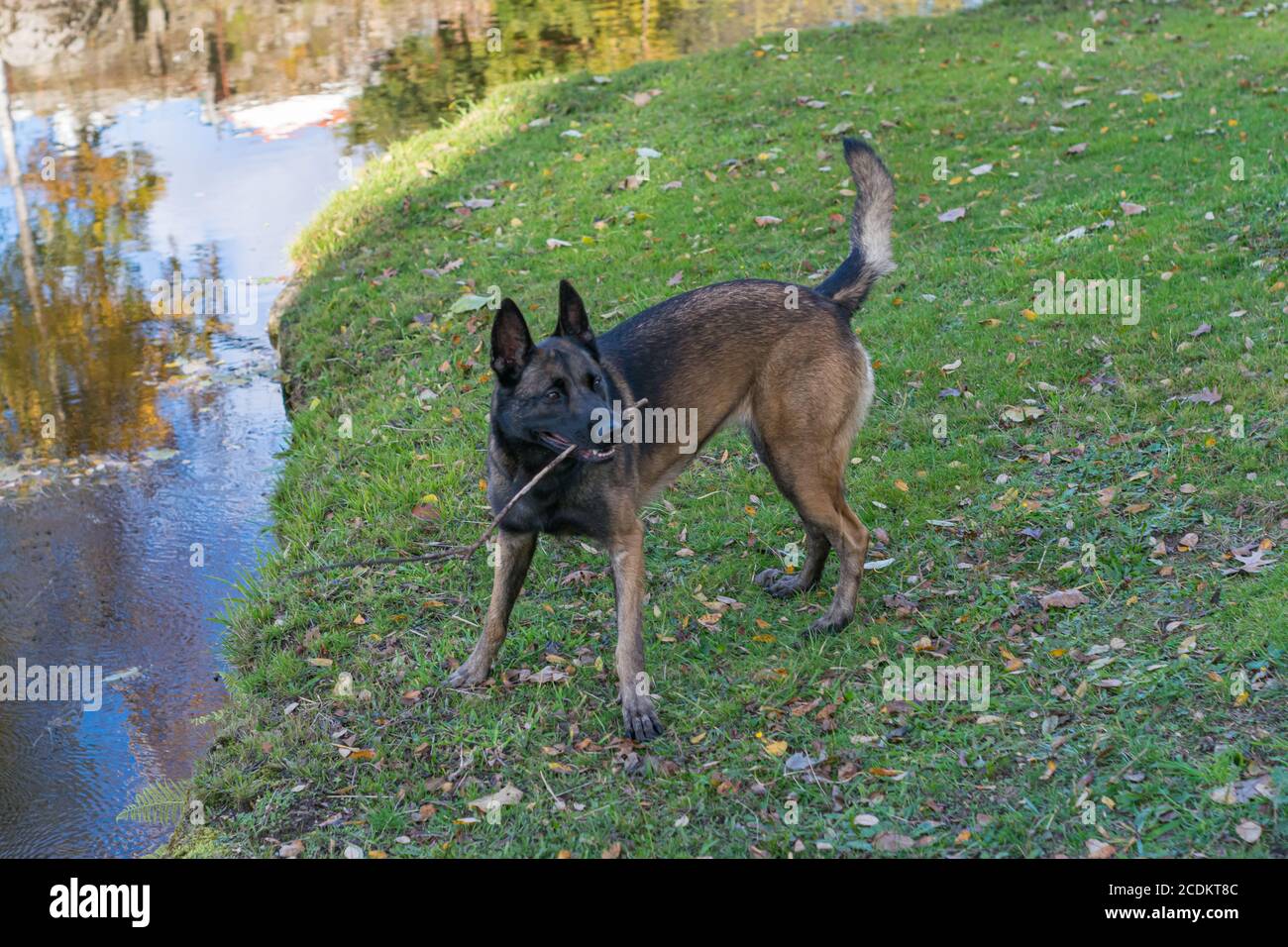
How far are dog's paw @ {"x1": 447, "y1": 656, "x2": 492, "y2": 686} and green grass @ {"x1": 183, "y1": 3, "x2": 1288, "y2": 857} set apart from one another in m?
0.07

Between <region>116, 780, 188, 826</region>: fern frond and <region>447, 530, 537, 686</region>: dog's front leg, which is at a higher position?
<region>447, 530, 537, 686</region>: dog's front leg

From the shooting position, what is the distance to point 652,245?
30.7ft

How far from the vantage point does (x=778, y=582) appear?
573 cm

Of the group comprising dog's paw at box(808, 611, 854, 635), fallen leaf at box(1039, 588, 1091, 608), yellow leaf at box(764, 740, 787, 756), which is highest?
fallen leaf at box(1039, 588, 1091, 608)

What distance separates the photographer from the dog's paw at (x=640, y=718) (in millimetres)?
4762

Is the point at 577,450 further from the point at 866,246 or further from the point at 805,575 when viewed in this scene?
the point at 866,246

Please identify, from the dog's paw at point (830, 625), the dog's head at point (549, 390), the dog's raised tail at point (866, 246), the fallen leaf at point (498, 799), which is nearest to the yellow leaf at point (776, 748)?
the dog's paw at point (830, 625)

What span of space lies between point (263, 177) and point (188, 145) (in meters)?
1.65

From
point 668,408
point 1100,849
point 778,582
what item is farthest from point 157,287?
point 1100,849

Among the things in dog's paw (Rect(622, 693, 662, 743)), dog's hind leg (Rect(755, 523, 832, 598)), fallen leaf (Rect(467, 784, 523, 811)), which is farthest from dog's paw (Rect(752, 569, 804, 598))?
fallen leaf (Rect(467, 784, 523, 811))

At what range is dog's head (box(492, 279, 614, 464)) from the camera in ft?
15.1

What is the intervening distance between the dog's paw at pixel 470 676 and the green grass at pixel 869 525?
72mm

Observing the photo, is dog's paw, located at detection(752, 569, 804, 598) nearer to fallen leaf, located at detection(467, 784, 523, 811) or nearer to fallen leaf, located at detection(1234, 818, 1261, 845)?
fallen leaf, located at detection(467, 784, 523, 811)

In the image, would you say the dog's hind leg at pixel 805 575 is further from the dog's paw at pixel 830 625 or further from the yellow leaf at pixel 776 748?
the yellow leaf at pixel 776 748
